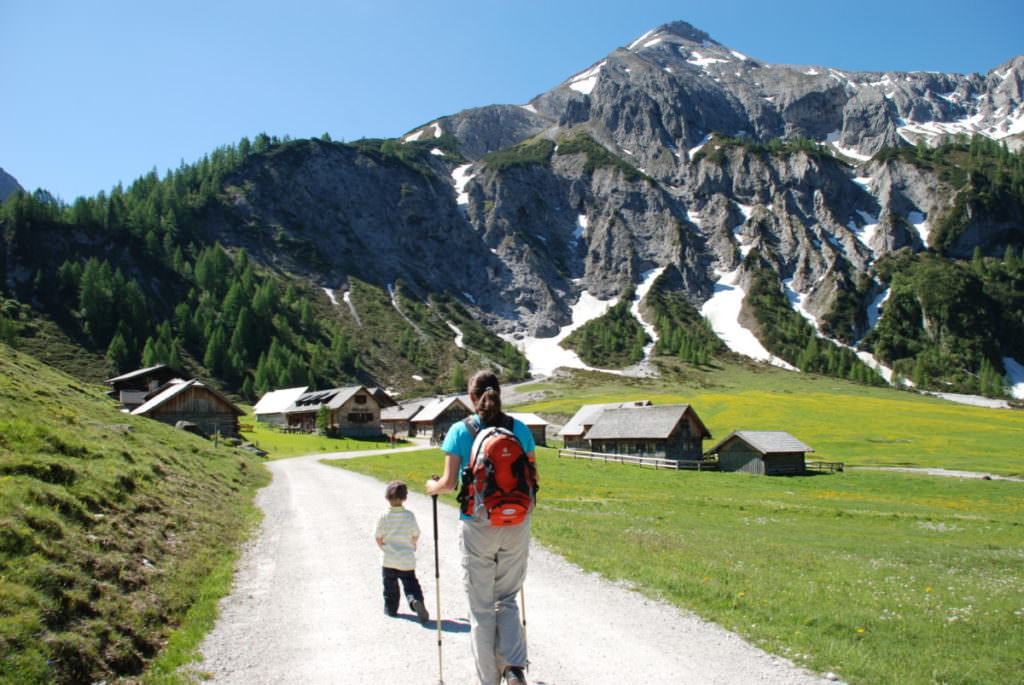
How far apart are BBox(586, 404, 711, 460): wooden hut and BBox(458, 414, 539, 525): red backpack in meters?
59.1

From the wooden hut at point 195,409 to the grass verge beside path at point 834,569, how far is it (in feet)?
121

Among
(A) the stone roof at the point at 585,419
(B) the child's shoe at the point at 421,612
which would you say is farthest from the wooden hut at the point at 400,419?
(B) the child's shoe at the point at 421,612

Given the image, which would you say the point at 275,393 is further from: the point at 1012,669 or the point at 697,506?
the point at 1012,669

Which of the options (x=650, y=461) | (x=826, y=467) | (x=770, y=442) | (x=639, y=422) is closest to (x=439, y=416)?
(x=639, y=422)

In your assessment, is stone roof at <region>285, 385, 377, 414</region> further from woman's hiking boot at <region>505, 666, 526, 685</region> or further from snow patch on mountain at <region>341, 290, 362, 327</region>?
snow patch on mountain at <region>341, 290, 362, 327</region>

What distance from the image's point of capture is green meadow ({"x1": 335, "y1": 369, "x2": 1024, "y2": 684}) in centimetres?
844

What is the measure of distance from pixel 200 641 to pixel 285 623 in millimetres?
1239

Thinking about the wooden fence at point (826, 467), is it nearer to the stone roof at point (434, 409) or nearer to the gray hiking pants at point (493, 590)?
the stone roof at point (434, 409)

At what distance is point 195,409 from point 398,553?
63272 mm

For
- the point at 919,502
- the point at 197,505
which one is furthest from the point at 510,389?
the point at 197,505

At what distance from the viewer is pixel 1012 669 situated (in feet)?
25.1

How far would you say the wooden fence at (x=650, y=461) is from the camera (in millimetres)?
59344

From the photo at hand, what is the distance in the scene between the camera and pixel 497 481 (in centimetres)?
627

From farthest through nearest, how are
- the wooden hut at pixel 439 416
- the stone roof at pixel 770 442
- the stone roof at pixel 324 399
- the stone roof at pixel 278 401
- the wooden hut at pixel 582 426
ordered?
1. the stone roof at pixel 278 401
2. the wooden hut at pixel 439 416
3. the stone roof at pixel 324 399
4. the wooden hut at pixel 582 426
5. the stone roof at pixel 770 442
